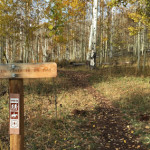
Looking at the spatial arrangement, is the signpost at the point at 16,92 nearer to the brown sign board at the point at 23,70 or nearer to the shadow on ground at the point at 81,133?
the brown sign board at the point at 23,70

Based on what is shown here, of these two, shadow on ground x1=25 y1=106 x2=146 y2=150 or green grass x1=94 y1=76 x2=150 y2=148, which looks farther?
green grass x1=94 y1=76 x2=150 y2=148

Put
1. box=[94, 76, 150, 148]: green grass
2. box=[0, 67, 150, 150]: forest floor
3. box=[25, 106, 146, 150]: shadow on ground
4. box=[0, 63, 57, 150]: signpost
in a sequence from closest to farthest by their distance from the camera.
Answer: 1. box=[0, 63, 57, 150]: signpost
2. box=[25, 106, 146, 150]: shadow on ground
3. box=[0, 67, 150, 150]: forest floor
4. box=[94, 76, 150, 148]: green grass

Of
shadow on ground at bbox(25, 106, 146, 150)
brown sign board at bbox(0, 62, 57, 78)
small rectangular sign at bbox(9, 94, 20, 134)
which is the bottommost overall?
shadow on ground at bbox(25, 106, 146, 150)

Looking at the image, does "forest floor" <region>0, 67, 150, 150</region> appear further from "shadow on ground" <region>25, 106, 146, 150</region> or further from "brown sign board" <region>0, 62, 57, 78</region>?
"brown sign board" <region>0, 62, 57, 78</region>

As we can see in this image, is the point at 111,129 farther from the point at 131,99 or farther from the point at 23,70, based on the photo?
the point at 23,70

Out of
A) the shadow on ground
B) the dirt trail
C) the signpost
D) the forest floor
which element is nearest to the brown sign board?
the signpost

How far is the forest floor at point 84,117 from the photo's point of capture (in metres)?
3.95

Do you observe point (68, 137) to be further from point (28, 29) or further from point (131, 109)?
point (28, 29)

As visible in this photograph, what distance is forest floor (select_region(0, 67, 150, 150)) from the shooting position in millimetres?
3949

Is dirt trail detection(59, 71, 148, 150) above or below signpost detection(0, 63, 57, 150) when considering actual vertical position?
below

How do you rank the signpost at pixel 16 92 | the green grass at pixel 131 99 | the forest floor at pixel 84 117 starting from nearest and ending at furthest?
the signpost at pixel 16 92 < the forest floor at pixel 84 117 < the green grass at pixel 131 99

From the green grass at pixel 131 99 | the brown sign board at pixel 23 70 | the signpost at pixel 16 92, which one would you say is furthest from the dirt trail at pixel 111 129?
the brown sign board at pixel 23 70

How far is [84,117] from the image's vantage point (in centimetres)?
536

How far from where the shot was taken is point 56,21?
5.81 metres
